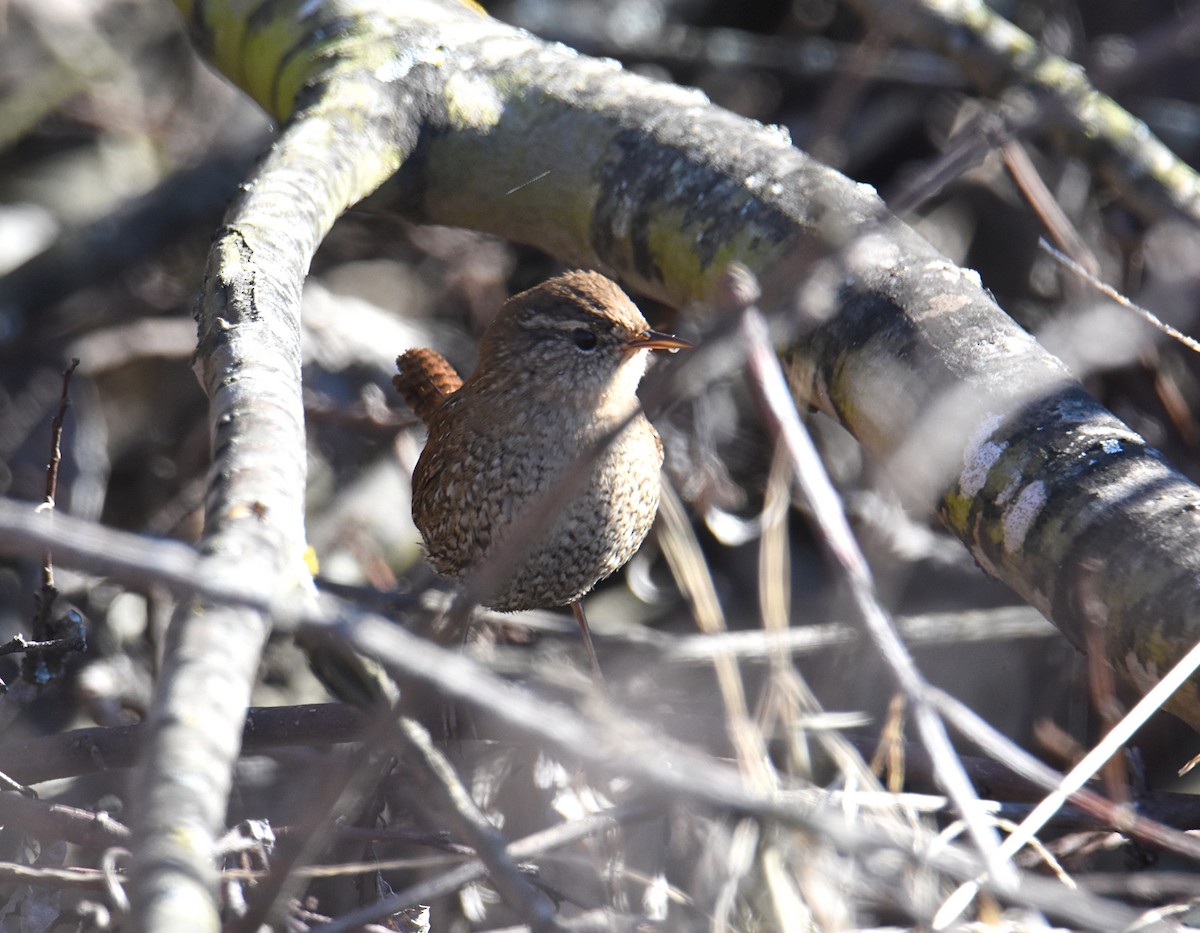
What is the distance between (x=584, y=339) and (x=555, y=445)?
0.94ft

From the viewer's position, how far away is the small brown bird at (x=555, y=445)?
2.99 metres

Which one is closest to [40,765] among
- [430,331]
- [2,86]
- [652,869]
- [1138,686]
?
[652,869]

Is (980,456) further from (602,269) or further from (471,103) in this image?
(471,103)

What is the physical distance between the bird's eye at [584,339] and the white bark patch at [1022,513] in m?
1.20

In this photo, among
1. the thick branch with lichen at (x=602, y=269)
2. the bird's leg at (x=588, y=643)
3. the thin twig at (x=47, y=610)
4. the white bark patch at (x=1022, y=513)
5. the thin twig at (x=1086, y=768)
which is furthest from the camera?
the bird's leg at (x=588, y=643)

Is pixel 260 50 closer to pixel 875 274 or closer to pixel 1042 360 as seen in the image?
pixel 875 274

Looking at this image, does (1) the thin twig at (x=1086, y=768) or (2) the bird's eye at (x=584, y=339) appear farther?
(2) the bird's eye at (x=584, y=339)

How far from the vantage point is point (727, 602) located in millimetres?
4203

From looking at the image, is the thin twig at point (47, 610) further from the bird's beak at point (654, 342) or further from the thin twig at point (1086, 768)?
the thin twig at point (1086, 768)

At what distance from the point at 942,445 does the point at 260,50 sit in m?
2.10

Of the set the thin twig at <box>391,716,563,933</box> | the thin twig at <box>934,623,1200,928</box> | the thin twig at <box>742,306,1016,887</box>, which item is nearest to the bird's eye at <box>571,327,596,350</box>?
the thin twig at <box>391,716,563,933</box>

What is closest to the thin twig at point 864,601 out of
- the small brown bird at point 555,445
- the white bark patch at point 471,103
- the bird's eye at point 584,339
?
the small brown bird at point 555,445

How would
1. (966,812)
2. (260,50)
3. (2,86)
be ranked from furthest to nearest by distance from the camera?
(2,86)
(260,50)
(966,812)

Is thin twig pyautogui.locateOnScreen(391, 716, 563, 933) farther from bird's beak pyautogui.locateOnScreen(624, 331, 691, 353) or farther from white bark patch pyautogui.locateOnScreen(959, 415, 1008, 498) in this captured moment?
bird's beak pyautogui.locateOnScreen(624, 331, 691, 353)
